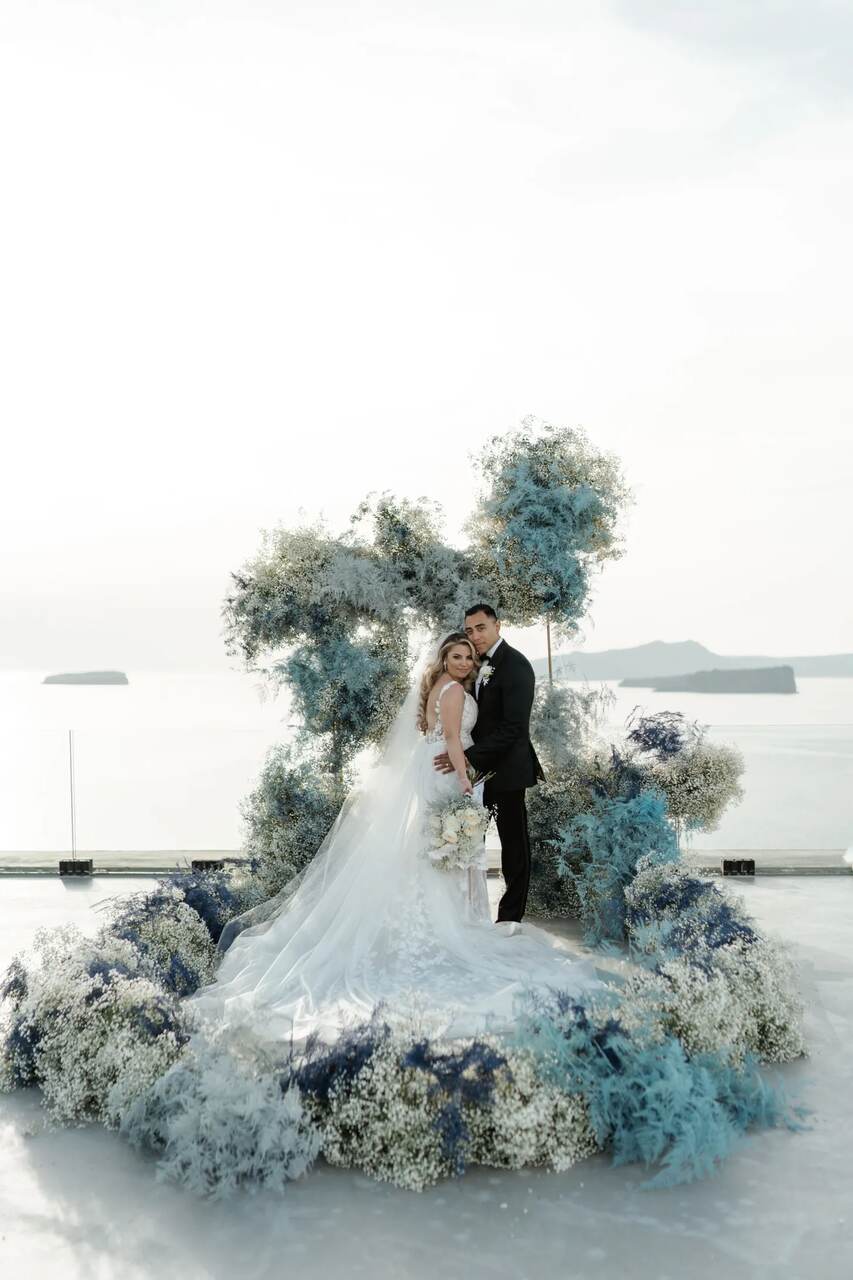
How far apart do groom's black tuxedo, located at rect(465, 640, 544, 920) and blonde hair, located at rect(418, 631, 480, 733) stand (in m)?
0.23

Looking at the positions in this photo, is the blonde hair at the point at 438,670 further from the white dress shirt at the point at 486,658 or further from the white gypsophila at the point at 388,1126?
the white gypsophila at the point at 388,1126

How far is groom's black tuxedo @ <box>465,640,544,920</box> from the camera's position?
631 centimetres

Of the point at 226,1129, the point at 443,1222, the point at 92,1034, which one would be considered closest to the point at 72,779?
the point at 92,1034

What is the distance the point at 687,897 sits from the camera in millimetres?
5422

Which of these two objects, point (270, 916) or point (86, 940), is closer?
point (86, 940)

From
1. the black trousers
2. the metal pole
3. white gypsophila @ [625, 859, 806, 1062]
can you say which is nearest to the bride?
the black trousers

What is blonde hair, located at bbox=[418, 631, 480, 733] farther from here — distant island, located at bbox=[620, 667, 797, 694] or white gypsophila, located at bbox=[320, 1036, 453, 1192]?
distant island, located at bbox=[620, 667, 797, 694]

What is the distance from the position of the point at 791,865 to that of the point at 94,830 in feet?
23.9

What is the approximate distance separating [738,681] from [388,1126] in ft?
35.3

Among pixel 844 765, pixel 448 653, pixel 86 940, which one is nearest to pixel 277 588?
pixel 448 653

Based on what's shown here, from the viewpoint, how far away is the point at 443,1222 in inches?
117

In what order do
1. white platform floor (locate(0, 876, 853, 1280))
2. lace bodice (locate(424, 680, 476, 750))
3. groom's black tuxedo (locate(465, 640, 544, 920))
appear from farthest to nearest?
groom's black tuxedo (locate(465, 640, 544, 920))
lace bodice (locate(424, 680, 476, 750))
white platform floor (locate(0, 876, 853, 1280))

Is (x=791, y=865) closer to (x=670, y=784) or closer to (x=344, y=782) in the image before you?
(x=670, y=784)

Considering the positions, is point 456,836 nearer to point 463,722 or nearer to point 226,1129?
point 463,722
